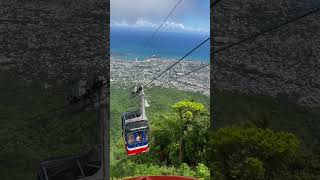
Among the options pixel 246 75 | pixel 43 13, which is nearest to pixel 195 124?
pixel 246 75

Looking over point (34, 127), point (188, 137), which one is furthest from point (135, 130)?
point (188, 137)

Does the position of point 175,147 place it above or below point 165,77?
below

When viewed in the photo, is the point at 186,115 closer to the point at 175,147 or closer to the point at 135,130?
the point at 175,147

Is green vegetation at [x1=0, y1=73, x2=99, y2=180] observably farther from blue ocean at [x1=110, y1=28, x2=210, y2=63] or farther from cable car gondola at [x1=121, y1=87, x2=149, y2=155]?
blue ocean at [x1=110, y1=28, x2=210, y2=63]

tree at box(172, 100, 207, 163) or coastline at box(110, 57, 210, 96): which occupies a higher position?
coastline at box(110, 57, 210, 96)

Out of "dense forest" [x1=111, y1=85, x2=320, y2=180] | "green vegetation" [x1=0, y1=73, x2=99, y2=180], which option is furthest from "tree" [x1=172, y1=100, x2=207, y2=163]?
"green vegetation" [x1=0, y1=73, x2=99, y2=180]

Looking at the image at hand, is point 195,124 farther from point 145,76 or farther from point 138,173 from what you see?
point 145,76

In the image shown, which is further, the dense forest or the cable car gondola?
the cable car gondola

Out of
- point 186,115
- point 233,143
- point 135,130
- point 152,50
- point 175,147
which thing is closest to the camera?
point 233,143

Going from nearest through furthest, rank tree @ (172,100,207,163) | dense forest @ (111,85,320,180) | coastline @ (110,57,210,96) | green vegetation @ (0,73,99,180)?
dense forest @ (111,85,320,180), green vegetation @ (0,73,99,180), tree @ (172,100,207,163), coastline @ (110,57,210,96)

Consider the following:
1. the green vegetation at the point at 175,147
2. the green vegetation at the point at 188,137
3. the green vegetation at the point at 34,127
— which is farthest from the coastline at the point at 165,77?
the green vegetation at the point at 34,127

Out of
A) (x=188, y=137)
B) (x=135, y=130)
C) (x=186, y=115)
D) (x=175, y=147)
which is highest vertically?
(x=186, y=115)
